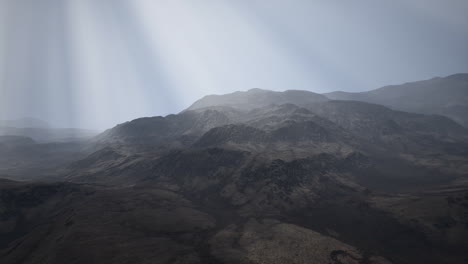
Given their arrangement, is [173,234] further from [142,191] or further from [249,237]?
[142,191]

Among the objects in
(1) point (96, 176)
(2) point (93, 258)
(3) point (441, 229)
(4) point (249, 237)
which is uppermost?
(1) point (96, 176)

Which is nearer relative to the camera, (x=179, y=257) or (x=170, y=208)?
(x=179, y=257)

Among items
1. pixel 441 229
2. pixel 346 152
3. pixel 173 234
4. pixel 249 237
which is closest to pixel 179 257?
pixel 173 234

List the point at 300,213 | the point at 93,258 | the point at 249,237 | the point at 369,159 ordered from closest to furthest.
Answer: the point at 93,258 < the point at 249,237 < the point at 300,213 < the point at 369,159

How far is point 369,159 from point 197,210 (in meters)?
139

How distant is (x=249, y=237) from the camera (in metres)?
67.1

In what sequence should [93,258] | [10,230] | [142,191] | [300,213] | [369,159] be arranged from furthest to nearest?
[369,159], [142,191], [300,213], [10,230], [93,258]

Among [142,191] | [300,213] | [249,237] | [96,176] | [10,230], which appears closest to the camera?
[249,237]

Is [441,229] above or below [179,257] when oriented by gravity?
below

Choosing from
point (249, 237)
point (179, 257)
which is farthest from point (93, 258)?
point (249, 237)

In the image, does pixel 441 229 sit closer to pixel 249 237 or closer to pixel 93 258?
pixel 249 237

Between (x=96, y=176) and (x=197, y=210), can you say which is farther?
(x=96, y=176)

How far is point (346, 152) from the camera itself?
171 meters

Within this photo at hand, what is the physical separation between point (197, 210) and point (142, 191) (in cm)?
3550
